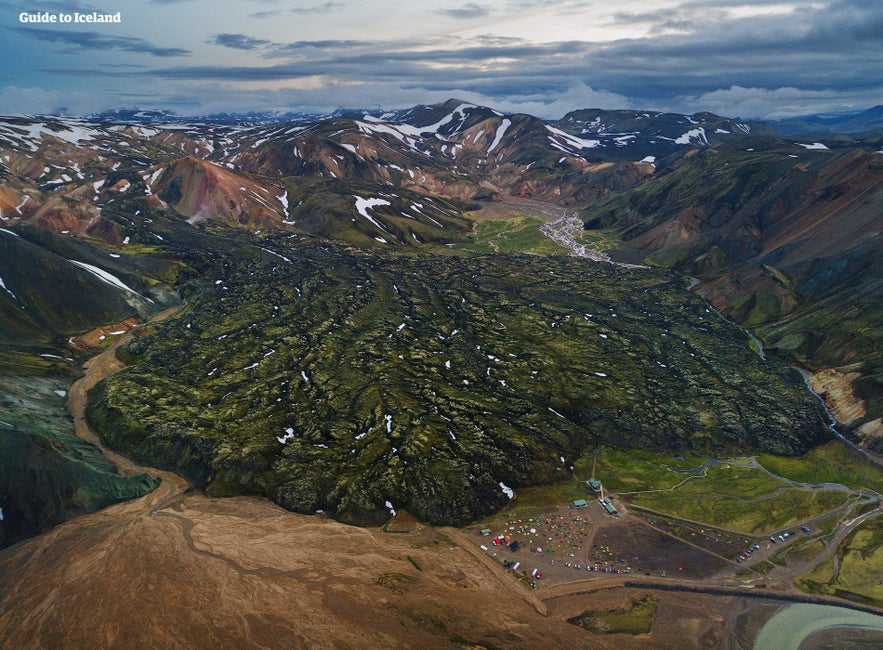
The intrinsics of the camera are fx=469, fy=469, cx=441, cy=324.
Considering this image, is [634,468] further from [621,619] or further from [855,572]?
[621,619]

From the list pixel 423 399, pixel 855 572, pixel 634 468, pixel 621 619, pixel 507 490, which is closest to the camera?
pixel 621 619

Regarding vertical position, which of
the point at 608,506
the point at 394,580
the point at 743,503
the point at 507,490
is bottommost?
the point at 743,503

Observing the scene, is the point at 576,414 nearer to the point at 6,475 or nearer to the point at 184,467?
the point at 184,467

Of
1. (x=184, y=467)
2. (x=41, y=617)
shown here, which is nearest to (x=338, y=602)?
(x=41, y=617)

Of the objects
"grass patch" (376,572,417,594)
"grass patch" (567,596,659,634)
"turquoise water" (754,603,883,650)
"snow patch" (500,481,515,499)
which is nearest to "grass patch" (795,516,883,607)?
→ "turquoise water" (754,603,883,650)

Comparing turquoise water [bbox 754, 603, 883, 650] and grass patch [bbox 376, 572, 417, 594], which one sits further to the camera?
grass patch [bbox 376, 572, 417, 594]

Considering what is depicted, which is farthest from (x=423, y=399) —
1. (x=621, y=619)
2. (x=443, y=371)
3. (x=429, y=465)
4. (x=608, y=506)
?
(x=621, y=619)

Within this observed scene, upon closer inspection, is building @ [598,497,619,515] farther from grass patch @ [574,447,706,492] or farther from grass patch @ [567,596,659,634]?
grass patch @ [567,596,659,634]
